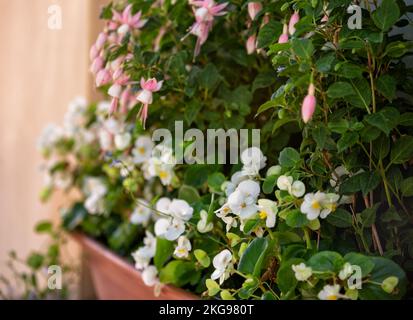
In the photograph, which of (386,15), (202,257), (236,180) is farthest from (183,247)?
(386,15)

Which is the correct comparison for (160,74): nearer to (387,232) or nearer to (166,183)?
(166,183)

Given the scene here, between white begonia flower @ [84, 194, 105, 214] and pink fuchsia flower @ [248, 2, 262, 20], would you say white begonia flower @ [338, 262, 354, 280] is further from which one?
white begonia flower @ [84, 194, 105, 214]

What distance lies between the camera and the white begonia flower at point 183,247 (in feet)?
3.07

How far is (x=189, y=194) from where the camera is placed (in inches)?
40.6

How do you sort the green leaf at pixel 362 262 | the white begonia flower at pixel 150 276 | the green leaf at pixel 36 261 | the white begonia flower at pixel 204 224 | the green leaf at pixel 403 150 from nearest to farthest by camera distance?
the green leaf at pixel 362 262
the green leaf at pixel 403 150
the white begonia flower at pixel 204 224
the white begonia flower at pixel 150 276
the green leaf at pixel 36 261

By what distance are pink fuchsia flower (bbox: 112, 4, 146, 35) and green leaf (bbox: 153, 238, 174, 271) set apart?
364mm

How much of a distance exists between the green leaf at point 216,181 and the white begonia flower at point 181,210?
2.0 inches

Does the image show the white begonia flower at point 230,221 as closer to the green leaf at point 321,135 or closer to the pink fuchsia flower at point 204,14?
the green leaf at point 321,135

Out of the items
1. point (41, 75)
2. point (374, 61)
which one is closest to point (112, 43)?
point (374, 61)

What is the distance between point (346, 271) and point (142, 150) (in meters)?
0.54

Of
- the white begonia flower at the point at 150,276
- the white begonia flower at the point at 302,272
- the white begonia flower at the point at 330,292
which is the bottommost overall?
the white begonia flower at the point at 150,276

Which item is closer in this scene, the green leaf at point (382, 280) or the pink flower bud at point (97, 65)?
the green leaf at point (382, 280)

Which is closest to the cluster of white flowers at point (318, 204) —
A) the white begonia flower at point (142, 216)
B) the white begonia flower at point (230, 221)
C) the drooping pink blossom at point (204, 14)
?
the white begonia flower at point (230, 221)

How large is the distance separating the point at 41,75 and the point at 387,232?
1.15 metres
